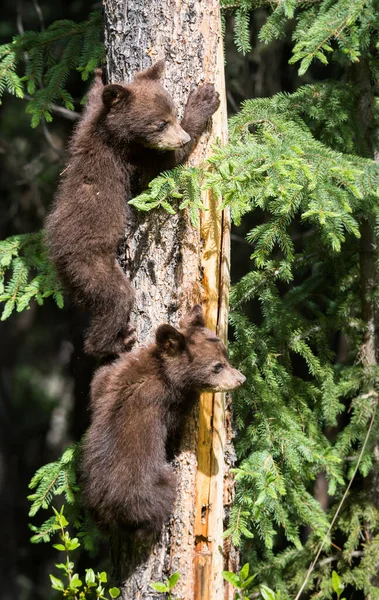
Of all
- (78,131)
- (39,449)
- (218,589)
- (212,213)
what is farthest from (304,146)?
(39,449)

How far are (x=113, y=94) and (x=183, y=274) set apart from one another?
103 cm

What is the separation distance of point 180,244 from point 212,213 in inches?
11.2

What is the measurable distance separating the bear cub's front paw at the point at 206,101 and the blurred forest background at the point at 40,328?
392cm

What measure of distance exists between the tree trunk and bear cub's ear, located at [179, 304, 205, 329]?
0.07 meters

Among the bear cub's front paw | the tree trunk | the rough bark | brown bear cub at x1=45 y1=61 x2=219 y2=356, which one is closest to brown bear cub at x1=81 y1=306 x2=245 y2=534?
the tree trunk

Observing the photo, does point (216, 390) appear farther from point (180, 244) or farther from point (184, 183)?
point (184, 183)

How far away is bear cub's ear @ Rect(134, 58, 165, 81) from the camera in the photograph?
4.03 metres

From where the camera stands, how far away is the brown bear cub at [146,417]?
12.5 ft

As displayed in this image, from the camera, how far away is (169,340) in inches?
153

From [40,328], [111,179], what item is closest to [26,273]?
[111,179]

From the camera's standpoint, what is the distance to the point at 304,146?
4.09m

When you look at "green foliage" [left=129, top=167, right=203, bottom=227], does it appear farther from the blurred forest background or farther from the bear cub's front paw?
the blurred forest background

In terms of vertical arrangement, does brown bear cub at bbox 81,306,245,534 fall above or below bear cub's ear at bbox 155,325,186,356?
below

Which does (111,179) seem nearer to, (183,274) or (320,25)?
(183,274)
